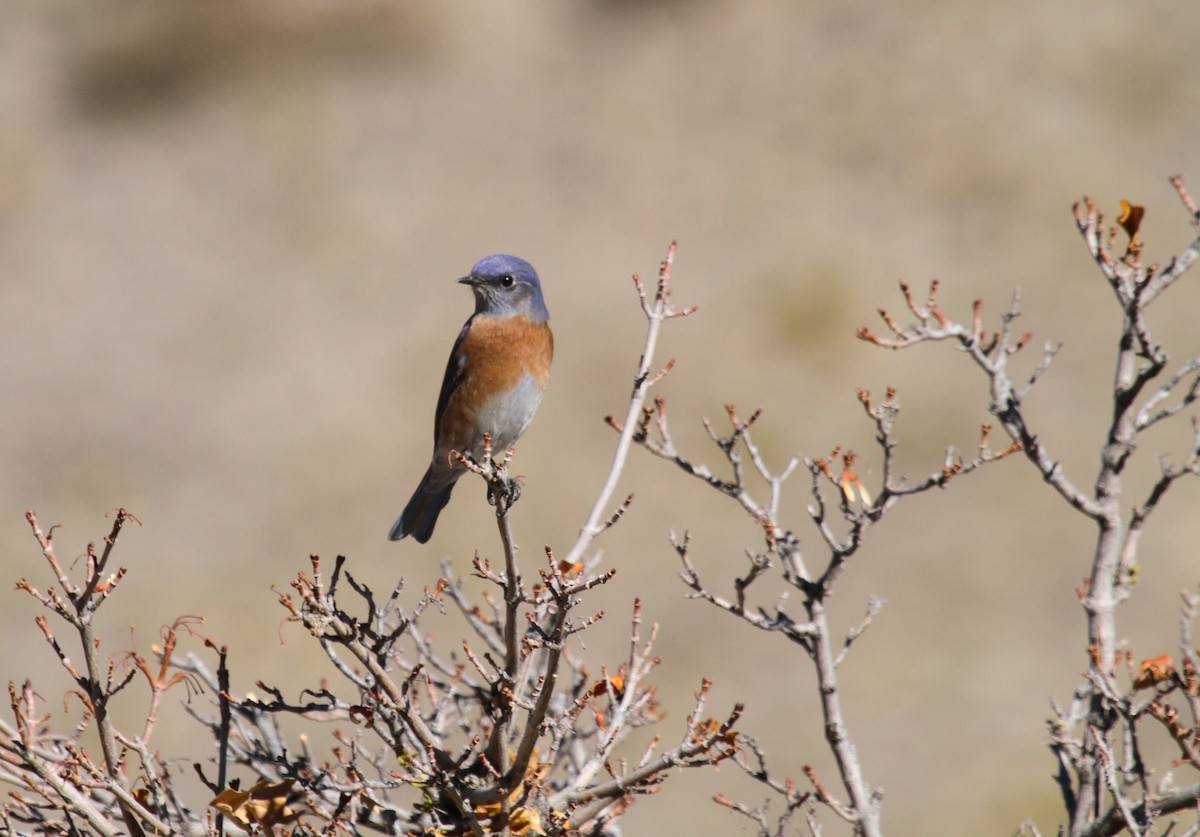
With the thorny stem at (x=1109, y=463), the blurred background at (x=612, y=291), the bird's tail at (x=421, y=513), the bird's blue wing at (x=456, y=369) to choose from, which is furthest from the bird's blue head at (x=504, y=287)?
the blurred background at (x=612, y=291)

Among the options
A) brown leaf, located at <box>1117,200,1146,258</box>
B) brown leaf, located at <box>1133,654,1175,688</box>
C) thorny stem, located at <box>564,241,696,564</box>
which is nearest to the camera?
brown leaf, located at <box>1133,654,1175,688</box>

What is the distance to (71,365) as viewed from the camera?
1706cm

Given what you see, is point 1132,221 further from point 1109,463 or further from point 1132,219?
point 1109,463

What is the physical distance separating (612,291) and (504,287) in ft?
33.5

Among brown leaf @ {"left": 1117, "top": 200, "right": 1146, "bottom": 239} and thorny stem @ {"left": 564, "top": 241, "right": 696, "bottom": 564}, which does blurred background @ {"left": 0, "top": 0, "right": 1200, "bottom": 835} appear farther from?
thorny stem @ {"left": 564, "top": 241, "right": 696, "bottom": 564}

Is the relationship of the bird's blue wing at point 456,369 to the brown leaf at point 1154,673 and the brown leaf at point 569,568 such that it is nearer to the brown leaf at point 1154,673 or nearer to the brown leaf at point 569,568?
the brown leaf at point 569,568

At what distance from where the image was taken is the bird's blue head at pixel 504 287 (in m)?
5.64

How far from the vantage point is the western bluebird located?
556 centimetres

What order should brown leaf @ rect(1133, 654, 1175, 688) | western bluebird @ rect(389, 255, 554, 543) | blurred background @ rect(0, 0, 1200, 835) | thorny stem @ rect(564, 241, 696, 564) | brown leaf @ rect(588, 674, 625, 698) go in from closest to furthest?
brown leaf @ rect(588, 674, 625, 698) → brown leaf @ rect(1133, 654, 1175, 688) → thorny stem @ rect(564, 241, 696, 564) → western bluebird @ rect(389, 255, 554, 543) → blurred background @ rect(0, 0, 1200, 835)

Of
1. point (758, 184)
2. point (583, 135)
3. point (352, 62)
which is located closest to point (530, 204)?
point (583, 135)

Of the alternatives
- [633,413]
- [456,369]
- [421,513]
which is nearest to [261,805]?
[633,413]

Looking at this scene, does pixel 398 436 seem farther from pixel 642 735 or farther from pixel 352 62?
pixel 352 62

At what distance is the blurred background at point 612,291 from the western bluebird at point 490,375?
6469 mm

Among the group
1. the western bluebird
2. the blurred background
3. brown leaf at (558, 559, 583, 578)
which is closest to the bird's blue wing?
the western bluebird
